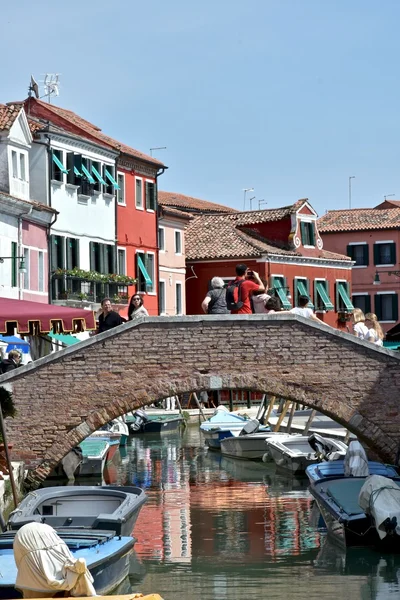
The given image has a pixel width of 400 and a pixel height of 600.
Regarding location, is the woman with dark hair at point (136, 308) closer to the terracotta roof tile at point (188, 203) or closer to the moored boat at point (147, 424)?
the moored boat at point (147, 424)

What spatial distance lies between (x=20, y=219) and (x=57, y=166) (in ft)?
12.5

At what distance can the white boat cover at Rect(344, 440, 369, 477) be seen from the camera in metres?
18.3

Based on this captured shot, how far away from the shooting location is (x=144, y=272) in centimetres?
4231

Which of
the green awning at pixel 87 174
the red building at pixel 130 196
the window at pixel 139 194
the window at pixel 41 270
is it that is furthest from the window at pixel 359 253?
the window at pixel 41 270

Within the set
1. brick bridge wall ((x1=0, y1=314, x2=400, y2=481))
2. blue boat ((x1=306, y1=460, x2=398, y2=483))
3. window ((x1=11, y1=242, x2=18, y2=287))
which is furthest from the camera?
window ((x1=11, y1=242, x2=18, y2=287))

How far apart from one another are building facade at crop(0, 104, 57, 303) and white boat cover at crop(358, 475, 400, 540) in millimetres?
16404

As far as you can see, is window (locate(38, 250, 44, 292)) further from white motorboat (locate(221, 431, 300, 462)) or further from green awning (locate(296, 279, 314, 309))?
Answer: green awning (locate(296, 279, 314, 309))

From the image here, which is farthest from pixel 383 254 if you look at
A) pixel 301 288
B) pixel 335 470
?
pixel 335 470

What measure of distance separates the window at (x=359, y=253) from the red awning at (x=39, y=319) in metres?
39.8

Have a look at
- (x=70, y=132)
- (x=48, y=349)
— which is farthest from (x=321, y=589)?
(x=70, y=132)

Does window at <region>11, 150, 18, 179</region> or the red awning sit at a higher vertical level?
window at <region>11, 150, 18, 179</region>

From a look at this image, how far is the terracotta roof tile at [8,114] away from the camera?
32094 millimetres

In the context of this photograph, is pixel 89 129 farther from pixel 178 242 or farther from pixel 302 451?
pixel 302 451

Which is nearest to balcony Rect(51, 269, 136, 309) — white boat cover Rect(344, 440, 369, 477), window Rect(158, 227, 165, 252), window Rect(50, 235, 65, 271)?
window Rect(50, 235, 65, 271)
